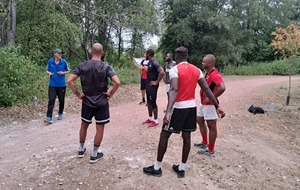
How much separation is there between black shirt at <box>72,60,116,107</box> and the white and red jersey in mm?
1060

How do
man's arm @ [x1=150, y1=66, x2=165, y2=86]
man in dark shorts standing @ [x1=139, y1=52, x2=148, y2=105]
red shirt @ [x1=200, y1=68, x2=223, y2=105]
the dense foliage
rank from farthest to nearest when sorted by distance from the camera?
1. the dense foliage
2. man in dark shorts standing @ [x1=139, y1=52, x2=148, y2=105]
3. man's arm @ [x1=150, y1=66, x2=165, y2=86]
4. red shirt @ [x1=200, y1=68, x2=223, y2=105]

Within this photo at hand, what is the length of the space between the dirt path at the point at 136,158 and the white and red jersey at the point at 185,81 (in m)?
1.22

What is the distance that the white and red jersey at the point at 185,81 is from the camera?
4.13 m

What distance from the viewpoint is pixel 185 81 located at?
4152 mm

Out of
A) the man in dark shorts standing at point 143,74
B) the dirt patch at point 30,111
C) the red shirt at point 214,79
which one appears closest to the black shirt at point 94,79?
the red shirt at point 214,79

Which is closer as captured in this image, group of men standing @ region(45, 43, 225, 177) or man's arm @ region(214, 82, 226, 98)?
group of men standing @ region(45, 43, 225, 177)

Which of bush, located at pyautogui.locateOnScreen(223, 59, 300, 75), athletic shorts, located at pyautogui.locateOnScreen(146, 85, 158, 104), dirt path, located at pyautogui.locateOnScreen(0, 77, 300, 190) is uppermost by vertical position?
bush, located at pyautogui.locateOnScreen(223, 59, 300, 75)

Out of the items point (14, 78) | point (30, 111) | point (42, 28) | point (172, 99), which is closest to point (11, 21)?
point (42, 28)

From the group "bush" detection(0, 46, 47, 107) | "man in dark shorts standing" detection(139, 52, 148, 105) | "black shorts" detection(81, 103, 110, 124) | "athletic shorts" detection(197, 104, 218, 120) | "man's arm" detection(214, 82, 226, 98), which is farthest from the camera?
"bush" detection(0, 46, 47, 107)

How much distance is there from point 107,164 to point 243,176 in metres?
2.38

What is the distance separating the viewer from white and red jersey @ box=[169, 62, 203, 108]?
163 inches

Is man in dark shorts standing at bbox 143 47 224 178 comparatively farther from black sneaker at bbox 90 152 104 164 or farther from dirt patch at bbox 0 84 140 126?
dirt patch at bbox 0 84 140 126

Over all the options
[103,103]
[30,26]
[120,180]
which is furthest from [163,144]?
[30,26]

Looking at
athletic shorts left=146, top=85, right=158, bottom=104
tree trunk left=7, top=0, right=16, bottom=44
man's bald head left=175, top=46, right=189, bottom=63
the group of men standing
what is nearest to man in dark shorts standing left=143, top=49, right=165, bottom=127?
athletic shorts left=146, top=85, right=158, bottom=104
